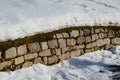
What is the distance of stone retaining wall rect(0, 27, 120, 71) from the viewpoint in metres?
5.27

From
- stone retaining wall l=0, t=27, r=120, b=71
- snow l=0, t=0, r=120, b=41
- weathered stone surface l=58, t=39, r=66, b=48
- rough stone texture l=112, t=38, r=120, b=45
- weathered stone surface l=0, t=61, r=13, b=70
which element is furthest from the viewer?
rough stone texture l=112, t=38, r=120, b=45

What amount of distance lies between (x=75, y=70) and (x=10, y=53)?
1.25m

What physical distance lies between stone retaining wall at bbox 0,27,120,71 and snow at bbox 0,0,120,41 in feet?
0.64

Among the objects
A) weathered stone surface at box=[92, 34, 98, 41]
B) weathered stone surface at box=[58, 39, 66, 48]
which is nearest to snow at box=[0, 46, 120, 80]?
weathered stone surface at box=[58, 39, 66, 48]

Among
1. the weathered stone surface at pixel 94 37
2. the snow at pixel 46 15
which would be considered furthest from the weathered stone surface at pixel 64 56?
the weathered stone surface at pixel 94 37

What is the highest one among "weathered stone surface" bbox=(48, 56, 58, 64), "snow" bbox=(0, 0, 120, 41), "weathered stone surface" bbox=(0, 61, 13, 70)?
"snow" bbox=(0, 0, 120, 41)

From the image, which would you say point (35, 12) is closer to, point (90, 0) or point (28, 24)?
point (28, 24)

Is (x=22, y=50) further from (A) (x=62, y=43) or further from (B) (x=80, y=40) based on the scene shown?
(B) (x=80, y=40)

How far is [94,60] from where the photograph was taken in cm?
620

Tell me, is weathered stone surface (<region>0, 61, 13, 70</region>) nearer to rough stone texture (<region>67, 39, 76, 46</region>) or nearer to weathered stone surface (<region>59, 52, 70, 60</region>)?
weathered stone surface (<region>59, 52, 70, 60</region>)

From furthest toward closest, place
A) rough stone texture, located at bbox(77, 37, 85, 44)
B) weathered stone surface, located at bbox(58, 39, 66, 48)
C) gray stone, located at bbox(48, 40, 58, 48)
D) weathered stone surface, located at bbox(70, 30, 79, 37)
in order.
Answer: rough stone texture, located at bbox(77, 37, 85, 44), weathered stone surface, located at bbox(70, 30, 79, 37), weathered stone surface, located at bbox(58, 39, 66, 48), gray stone, located at bbox(48, 40, 58, 48)

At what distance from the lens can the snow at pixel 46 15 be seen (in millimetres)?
5402

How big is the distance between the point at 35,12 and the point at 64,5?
1.08 meters

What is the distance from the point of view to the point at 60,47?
6.03 m
